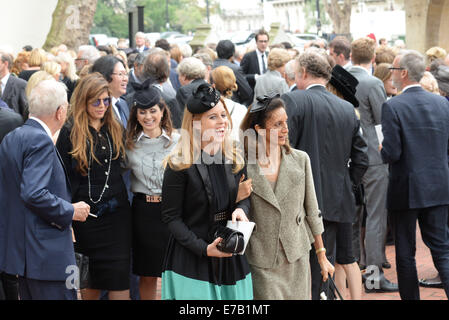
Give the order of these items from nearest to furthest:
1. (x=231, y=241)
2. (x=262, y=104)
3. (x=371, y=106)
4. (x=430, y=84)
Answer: (x=231, y=241) < (x=262, y=104) < (x=371, y=106) < (x=430, y=84)

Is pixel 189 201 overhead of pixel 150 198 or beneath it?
overhead

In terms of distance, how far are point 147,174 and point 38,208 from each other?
1271mm

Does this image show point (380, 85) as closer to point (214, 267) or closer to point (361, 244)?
point (361, 244)

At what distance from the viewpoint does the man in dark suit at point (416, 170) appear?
6.00 m

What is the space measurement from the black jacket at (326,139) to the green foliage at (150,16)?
172 ft

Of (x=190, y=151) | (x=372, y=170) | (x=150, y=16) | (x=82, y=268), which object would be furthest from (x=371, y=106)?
(x=150, y=16)

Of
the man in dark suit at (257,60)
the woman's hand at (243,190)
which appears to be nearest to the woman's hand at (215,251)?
the woman's hand at (243,190)

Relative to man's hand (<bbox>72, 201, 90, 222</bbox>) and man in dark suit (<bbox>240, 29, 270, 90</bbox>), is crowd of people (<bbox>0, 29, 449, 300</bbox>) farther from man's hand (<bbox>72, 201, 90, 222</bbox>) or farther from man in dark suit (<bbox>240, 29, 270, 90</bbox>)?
man in dark suit (<bbox>240, 29, 270, 90</bbox>)

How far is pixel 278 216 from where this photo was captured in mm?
4504

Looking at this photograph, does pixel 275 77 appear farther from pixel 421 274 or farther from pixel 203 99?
pixel 203 99

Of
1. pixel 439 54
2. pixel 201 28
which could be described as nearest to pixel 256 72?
pixel 439 54

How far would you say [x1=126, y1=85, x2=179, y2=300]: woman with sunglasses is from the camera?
551 cm

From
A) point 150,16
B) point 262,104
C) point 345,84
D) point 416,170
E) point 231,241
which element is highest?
point 262,104

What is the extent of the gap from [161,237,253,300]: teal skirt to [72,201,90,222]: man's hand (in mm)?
898
